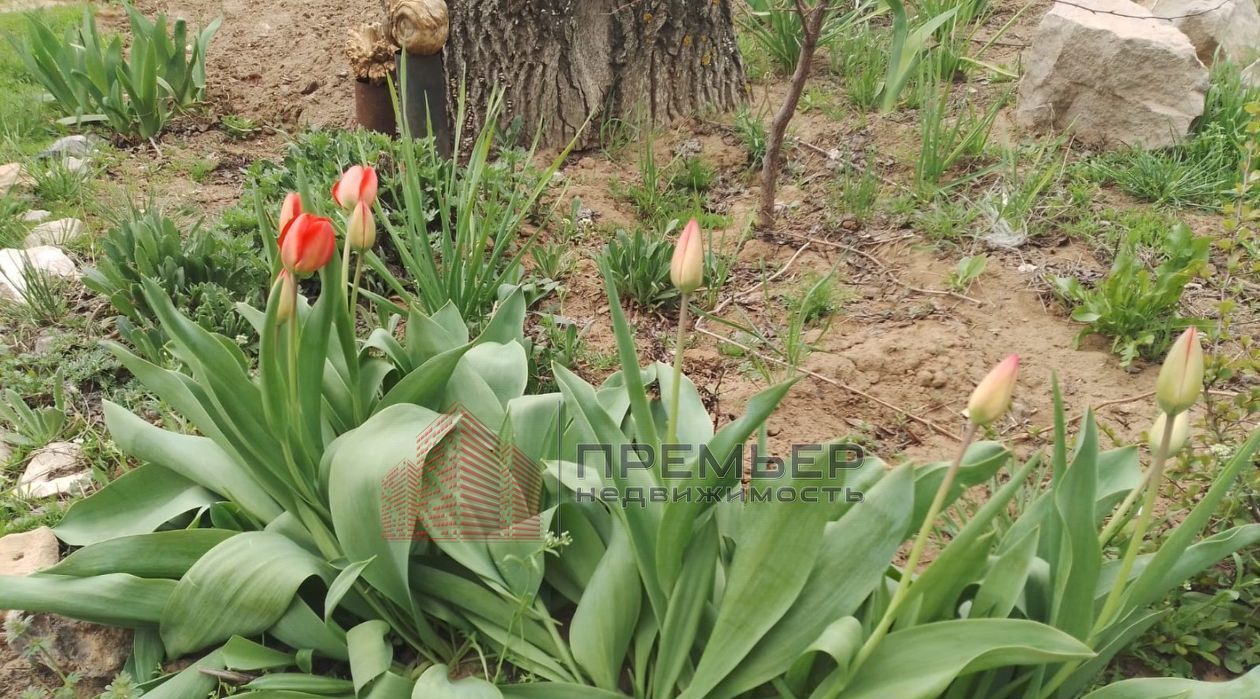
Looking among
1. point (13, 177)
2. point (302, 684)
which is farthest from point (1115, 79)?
point (13, 177)

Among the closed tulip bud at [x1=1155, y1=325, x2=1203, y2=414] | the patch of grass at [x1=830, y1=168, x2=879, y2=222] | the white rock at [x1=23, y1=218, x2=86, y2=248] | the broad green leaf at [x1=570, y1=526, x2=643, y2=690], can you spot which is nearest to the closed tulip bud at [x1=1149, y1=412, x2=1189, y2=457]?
the closed tulip bud at [x1=1155, y1=325, x2=1203, y2=414]

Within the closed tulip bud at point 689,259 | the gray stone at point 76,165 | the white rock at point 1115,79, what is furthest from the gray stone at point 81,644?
the white rock at point 1115,79

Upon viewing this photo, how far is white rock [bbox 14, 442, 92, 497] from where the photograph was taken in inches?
88.4

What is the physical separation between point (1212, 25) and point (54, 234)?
488 cm

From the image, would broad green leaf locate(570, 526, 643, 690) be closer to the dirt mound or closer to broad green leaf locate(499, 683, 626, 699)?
broad green leaf locate(499, 683, 626, 699)

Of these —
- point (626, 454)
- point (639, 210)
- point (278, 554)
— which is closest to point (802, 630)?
point (626, 454)

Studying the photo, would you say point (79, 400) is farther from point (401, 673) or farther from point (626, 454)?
point (626, 454)

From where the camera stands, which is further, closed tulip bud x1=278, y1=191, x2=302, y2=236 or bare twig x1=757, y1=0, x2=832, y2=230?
bare twig x1=757, y1=0, x2=832, y2=230

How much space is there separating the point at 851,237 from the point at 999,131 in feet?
3.36

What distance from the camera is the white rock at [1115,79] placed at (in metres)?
3.72

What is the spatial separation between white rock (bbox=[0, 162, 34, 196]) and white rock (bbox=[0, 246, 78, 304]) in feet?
1.80

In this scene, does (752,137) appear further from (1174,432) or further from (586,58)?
(1174,432)

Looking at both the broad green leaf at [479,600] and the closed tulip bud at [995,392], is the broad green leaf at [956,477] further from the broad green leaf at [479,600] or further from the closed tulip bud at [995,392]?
the broad green leaf at [479,600]

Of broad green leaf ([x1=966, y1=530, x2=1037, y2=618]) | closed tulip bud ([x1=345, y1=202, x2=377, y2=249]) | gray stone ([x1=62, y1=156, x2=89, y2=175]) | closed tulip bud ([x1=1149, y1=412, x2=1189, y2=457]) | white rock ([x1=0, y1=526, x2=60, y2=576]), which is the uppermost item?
closed tulip bud ([x1=345, y1=202, x2=377, y2=249])
